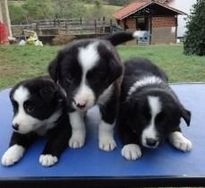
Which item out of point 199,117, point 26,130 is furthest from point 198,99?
point 26,130

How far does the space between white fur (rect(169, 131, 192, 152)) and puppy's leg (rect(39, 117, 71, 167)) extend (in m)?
0.36

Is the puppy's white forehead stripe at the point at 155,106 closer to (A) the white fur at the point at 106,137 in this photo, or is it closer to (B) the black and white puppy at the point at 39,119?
(A) the white fur at the point at 106,137

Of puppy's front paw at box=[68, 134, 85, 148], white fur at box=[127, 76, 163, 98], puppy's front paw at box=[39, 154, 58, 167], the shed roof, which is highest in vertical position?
white fur at box=[127, 76, 163, 98]

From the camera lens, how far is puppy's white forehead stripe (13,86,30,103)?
1.44m

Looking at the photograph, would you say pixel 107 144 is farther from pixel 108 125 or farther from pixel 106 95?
pixel 106 95

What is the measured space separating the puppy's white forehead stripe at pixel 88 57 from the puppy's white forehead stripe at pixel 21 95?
0.77ft

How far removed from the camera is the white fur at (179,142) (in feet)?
4.92

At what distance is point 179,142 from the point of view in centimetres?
150

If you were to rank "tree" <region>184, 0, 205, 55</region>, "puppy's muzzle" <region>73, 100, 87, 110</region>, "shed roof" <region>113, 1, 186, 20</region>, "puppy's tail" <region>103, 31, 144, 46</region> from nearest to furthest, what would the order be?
"puppy's muzzle" <region>73, 100, 87, 110</region>, "puppy's tail" <region>103, 31, 144, 46</region>, "tree" <region>184, 0, 205, 55</region>, "shed roof" <region>113, 1, 186, 20</region>

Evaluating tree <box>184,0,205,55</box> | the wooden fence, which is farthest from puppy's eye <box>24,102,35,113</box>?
the wooden fence

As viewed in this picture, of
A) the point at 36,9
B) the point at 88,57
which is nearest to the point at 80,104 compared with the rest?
the point at 88,57

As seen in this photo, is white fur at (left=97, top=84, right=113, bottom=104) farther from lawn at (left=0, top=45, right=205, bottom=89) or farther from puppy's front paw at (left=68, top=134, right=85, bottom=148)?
lawn at (left=0, top=45, right=205, bottom=89)

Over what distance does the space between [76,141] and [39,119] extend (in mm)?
153

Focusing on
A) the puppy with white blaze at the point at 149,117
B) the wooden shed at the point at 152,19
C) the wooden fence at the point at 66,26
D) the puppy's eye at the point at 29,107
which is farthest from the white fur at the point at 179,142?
the wooden shed at the point at 152,19
